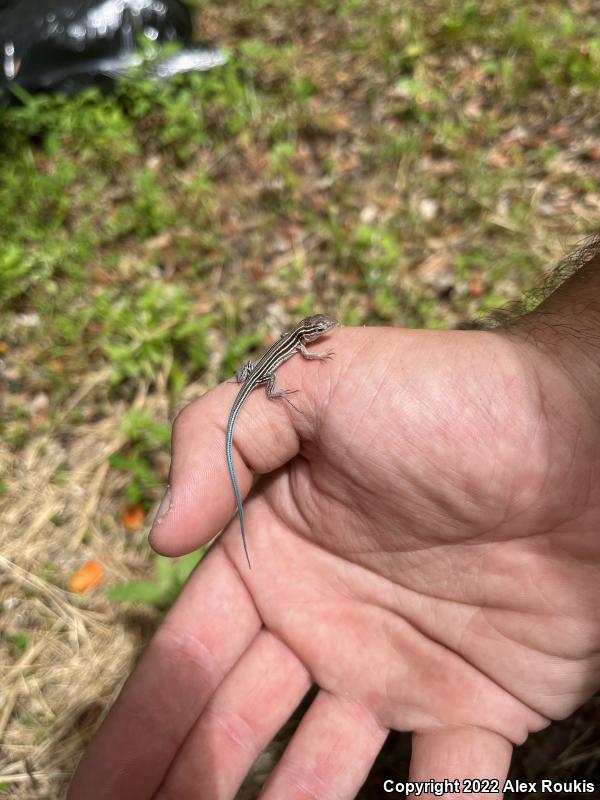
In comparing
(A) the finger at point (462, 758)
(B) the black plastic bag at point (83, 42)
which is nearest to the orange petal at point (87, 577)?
(A) the finger at point (462, 758)

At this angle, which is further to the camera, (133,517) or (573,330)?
(133,517)

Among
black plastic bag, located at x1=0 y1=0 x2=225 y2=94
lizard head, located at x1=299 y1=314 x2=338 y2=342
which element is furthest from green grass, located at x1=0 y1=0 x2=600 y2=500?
lizard head, located at x1=299 y1=314 x2=338 y2=342

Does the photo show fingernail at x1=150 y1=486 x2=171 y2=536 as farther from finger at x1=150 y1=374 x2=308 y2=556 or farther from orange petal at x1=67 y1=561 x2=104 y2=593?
orange petal at x1=67 y1=561 x2=104 y2=593

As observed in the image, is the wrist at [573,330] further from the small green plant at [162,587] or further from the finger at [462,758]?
the small green plant at [162,587]

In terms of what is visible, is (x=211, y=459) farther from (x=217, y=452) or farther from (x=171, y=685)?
(x=171, y=685)

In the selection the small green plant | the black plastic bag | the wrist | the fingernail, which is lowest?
the small green plant

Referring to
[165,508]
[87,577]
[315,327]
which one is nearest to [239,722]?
[165,508]
